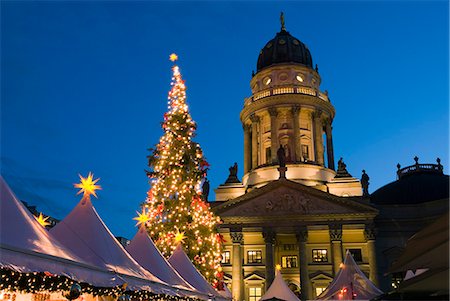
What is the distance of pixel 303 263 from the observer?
46.8 meters

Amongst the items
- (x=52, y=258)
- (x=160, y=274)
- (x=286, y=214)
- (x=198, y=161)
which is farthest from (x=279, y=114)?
(x=52, y=258)

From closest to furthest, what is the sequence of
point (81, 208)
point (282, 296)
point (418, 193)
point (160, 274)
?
point (81, 208), point (160, 274), point (282, 296), point (418, 193)

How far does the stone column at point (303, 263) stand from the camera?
1793 inches

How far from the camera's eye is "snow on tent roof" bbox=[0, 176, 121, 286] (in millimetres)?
8461

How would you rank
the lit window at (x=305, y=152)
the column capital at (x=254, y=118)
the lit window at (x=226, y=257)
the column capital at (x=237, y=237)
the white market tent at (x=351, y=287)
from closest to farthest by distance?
1. the white market tent at (x=351, y=287)
2. the column capital at (x=237, y=237)
3. the lit window at (x=226, y=257)
4. the lit window at (x=305, y=152)
5. the column capital at (x=254, y=118)

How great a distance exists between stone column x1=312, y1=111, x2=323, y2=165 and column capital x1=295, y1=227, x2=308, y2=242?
1435 cm

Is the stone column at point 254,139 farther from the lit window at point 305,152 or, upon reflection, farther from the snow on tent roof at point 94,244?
the snow on tent roof at point 94,244

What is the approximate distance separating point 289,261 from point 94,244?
4249 centimetres

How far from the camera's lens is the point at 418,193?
5706cm

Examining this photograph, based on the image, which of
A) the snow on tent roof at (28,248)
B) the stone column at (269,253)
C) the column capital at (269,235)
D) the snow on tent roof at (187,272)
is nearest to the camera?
the snow on tent roof at (28,248)

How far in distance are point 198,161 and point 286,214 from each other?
1024 inches

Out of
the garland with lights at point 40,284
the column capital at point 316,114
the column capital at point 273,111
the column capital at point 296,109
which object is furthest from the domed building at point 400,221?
the garland with lights at point 40,284

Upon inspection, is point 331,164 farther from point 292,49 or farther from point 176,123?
point 176,123

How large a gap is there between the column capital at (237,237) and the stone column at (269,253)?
2.50 metres
